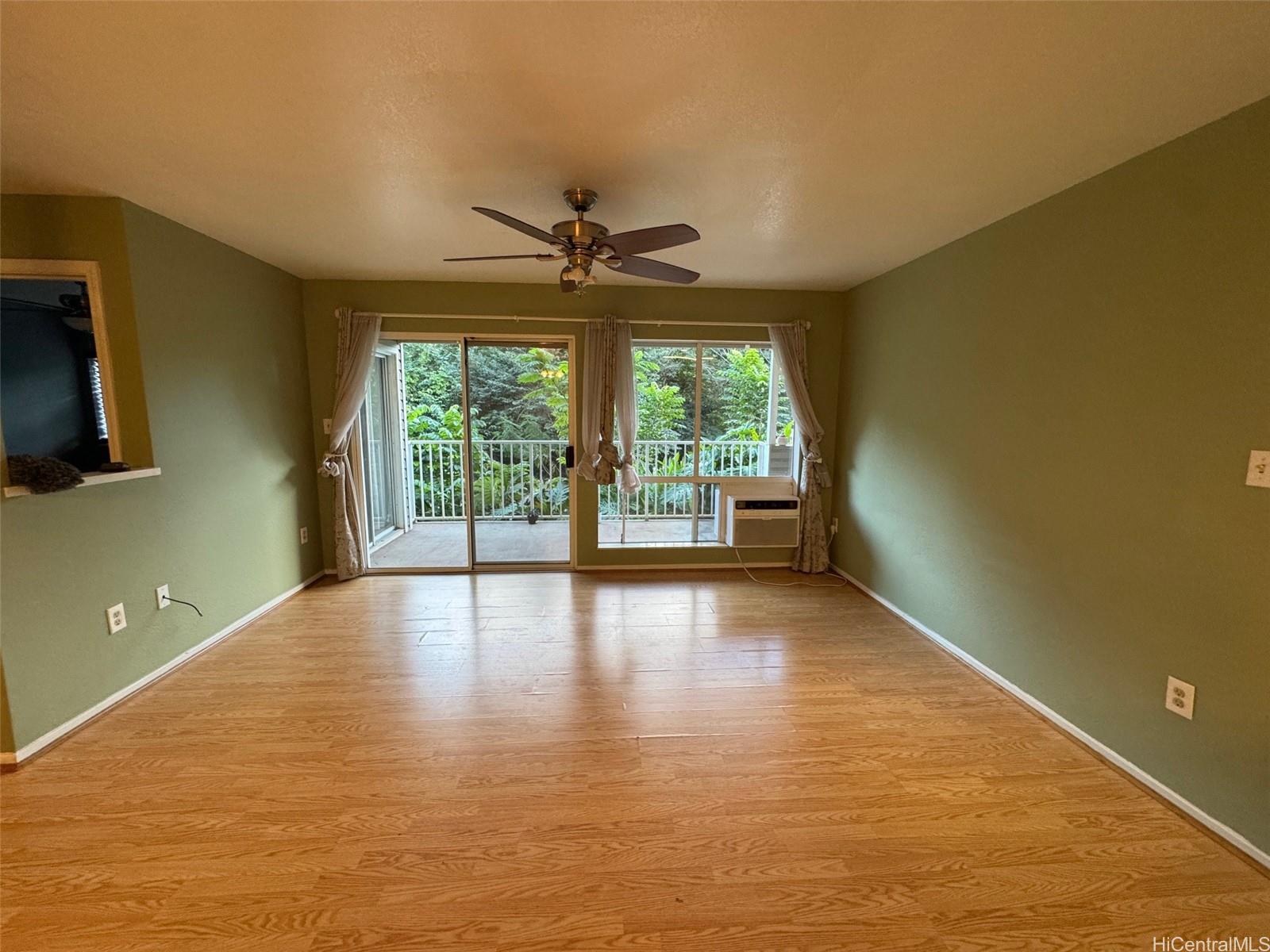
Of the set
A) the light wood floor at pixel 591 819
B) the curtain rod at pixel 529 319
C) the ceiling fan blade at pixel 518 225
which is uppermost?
the curtain rod at pixel 529 319

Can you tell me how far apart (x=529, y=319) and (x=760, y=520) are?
252 cm

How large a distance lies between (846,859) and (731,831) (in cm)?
35

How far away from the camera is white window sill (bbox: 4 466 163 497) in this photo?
1.76m

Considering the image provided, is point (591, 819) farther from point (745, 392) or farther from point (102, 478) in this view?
point (745, 392)

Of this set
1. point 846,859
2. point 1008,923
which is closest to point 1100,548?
point 1008,923

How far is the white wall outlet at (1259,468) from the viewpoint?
142cm

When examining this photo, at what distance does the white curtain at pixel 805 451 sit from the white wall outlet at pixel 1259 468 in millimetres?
2466

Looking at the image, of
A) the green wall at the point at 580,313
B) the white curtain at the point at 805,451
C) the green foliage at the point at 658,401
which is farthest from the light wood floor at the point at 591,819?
the green foliage at the point at 658,401

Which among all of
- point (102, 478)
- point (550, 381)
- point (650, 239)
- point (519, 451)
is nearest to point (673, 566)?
point (550, 381)

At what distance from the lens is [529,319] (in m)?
3.68

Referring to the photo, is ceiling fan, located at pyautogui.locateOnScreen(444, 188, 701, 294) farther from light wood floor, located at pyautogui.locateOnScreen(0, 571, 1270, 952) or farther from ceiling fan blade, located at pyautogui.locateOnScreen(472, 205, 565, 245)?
light wood floor, located at pyautogui.locateOnScreen(0, 571, 1270, 952)

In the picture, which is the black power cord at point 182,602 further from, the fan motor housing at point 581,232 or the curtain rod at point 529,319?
the fan motor housing at point 581,232

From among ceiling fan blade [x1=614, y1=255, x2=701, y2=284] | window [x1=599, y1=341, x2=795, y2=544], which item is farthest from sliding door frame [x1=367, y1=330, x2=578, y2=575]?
ceiling fan blade [x1=614, y1=255, x2=701, y2=284]

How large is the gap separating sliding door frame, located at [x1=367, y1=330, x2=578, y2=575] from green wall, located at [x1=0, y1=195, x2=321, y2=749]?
88cm
